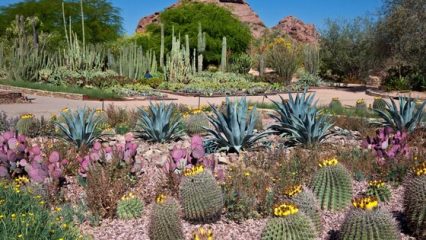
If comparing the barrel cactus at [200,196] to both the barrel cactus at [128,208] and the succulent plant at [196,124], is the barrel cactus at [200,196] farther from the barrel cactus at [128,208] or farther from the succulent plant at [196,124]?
the succulent plant at [196,124]

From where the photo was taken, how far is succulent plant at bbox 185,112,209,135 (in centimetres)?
959

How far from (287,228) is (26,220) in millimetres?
2109

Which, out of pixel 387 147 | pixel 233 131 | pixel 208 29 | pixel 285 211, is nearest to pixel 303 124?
pixel 233 131

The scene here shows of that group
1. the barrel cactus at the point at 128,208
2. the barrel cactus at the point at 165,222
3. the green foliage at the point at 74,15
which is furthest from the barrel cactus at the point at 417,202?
the green foliage at the point at 74,15

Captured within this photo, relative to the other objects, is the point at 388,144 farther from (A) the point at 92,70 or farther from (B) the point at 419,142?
(A) the point at 92,70

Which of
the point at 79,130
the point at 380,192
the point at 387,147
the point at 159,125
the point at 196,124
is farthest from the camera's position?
the point at 196,124

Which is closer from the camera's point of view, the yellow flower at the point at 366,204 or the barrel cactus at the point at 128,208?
the yellow flower at the point at 366,204

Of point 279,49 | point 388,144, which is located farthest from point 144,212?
point 279,49

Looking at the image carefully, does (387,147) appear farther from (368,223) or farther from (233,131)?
(368,223)

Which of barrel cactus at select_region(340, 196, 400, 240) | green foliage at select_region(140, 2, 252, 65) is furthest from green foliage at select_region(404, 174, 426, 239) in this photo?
green foliage at select_region(140, 2, 252, 65)

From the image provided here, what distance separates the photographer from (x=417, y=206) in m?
4.59

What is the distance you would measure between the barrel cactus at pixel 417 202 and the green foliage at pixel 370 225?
56cm

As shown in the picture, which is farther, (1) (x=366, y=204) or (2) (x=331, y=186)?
(2) (x=331, y=186)

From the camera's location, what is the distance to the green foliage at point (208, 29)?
4597 cm
